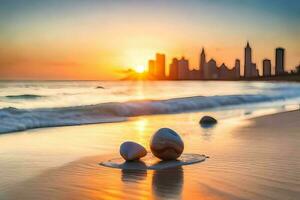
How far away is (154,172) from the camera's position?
6266 mm

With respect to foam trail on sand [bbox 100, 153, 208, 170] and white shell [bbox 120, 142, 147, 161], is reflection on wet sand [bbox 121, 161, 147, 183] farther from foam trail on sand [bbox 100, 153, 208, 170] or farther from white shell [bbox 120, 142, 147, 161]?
white shell [bbox 120, 142, 147, 161]

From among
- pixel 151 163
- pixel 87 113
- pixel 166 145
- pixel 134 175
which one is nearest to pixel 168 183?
pixel 134 175

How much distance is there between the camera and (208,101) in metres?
26.9

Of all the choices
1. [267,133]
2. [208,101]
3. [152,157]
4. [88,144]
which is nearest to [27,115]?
[88,144]

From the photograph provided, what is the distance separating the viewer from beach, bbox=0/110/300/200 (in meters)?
5.07

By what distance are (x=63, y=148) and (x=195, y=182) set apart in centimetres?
394

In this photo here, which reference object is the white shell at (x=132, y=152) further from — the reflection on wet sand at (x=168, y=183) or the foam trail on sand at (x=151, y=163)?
the reflection on wet sand at (x=168, y=183)

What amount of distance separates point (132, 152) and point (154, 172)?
0.86 meters

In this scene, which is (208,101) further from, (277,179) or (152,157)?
(277,179)

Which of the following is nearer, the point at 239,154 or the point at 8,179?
the point at 8,179

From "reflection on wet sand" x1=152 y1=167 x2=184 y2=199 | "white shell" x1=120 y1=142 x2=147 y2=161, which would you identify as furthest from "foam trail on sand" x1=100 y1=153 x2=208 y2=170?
"reflection on wet sand" x1=152 y1=167 x2=184 y2=199

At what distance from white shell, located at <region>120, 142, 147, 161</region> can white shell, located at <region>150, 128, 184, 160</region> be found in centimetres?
19

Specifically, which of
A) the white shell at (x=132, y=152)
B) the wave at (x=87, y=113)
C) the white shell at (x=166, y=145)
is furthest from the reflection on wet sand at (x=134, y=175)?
the wave at (x=87, y=113)

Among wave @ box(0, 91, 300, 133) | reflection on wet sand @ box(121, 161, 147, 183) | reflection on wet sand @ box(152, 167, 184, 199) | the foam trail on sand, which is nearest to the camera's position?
reflection on wet sand @ box(152, 167, 184, 199)
